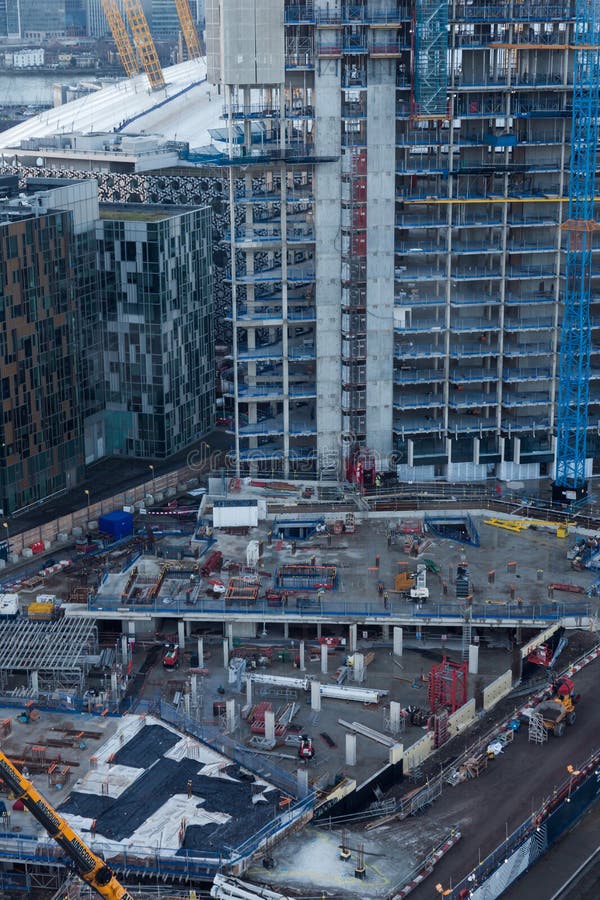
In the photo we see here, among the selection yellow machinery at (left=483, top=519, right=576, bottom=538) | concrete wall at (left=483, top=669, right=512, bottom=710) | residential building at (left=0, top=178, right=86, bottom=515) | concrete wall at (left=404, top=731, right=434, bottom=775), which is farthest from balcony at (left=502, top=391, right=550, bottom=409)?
concrete wall at (left=404, top=731, right=434, bottom=775)

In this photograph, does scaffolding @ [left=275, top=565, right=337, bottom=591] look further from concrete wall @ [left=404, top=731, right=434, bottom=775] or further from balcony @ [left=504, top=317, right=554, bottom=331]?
balcony @ [left=504, top=317, right=554, bottom=331]

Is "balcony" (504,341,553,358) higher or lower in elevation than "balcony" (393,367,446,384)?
higher

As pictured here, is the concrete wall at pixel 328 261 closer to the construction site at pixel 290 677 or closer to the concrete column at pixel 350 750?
the construction site at pixel 290 677

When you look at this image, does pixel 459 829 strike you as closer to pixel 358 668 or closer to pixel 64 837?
pixel 358 668

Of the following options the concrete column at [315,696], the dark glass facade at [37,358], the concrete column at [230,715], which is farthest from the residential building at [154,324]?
the concrete column at [230,715]

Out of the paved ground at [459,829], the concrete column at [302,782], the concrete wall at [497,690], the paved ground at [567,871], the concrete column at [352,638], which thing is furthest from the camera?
the concrete column at [352,638]

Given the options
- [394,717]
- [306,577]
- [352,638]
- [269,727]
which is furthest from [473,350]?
[269,727]
